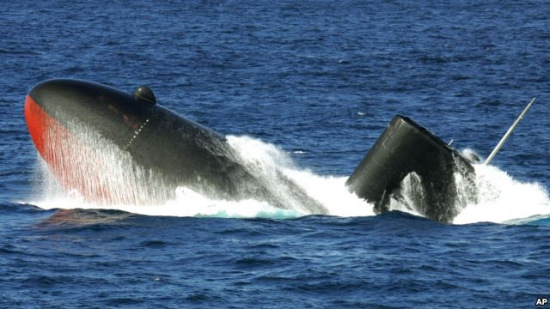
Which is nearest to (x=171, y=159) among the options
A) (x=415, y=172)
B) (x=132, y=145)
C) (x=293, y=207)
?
(x=132, y=145)

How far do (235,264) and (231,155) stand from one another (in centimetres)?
832

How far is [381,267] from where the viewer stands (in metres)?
33.9

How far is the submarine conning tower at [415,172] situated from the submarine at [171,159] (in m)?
0.03

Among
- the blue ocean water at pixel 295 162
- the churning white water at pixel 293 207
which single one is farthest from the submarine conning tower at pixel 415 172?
the blue ocean water at pixel 295 162

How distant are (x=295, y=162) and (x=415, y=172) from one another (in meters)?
14.5

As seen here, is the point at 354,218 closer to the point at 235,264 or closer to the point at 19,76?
the point at 235,264

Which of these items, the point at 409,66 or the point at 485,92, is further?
the point at 409,66

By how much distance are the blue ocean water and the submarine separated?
2.21 feet

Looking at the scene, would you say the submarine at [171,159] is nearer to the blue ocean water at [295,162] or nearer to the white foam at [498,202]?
the white foam at [498,202]

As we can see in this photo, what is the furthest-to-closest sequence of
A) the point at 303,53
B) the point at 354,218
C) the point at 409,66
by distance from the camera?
the point at 303,53 < the point at 409,66 < the point at 354,218

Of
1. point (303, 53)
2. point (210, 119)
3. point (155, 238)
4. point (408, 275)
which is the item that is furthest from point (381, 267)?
point (303, 53)

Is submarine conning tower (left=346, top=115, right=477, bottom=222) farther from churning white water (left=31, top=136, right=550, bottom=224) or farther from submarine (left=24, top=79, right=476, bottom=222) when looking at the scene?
churning white water (left=31, top=136, right=550, bottom=224)

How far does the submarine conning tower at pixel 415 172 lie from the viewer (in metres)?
39.0

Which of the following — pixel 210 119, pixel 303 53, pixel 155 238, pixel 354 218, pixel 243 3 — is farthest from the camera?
pixel 243 3
